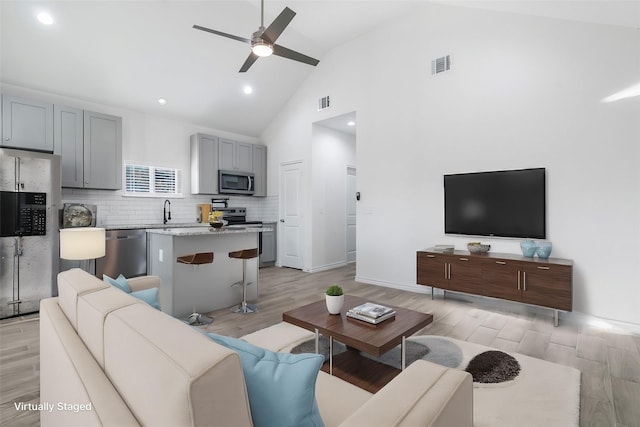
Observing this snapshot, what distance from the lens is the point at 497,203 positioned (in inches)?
159

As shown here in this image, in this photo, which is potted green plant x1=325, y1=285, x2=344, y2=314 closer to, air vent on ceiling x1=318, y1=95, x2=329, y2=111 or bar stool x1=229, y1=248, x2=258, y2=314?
bar stool x1=229, y1=248, x2=258, y2=314

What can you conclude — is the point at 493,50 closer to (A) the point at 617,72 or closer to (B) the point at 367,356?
(A) the point at 617,72

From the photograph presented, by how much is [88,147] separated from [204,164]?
1.86 m

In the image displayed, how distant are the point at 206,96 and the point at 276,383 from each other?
593cm

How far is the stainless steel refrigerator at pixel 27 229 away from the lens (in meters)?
3.61

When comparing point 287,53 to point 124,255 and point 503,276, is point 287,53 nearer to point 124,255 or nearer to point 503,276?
point 503,276

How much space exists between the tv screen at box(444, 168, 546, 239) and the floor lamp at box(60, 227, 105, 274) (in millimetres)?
4103

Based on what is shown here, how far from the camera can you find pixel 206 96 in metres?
5.77

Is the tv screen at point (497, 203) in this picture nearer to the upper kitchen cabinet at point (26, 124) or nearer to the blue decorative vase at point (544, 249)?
the blue decorative vase at point (544, 249)

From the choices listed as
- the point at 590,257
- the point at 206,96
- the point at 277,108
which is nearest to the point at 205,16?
the point at 206,96

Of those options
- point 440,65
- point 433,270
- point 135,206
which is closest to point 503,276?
point 433,270

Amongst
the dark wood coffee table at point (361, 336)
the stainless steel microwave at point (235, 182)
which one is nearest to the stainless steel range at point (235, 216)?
the stainless steel microwave at point (235, 182)

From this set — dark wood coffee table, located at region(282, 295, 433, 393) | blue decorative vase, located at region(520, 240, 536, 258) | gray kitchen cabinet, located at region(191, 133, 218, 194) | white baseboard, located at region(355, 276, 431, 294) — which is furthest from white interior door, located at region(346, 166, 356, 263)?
dark wood coffee table, located at region(282, 295, 433, 393)

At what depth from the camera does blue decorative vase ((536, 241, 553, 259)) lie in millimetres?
3553
